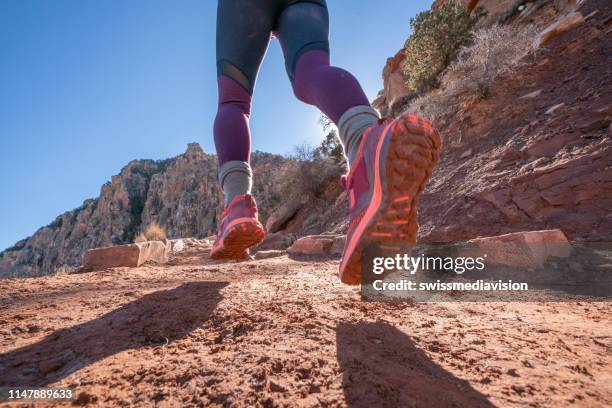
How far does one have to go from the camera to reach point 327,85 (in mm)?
1230

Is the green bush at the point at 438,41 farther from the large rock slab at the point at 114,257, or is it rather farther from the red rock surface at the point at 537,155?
the large rock slab at the point at 114,257

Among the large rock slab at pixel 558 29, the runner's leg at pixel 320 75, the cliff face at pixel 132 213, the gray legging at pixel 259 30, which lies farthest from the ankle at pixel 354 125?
the cliff face at pixel 132 213

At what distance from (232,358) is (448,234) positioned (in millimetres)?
2641

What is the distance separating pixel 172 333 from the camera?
84cm

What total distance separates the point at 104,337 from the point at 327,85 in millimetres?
1131

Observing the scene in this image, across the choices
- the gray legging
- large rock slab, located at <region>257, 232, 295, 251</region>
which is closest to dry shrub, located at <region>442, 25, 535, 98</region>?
large rock slab, located at <region>257, 232, 295, 251</region>

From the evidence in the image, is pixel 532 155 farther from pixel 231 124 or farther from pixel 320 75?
pixel 231 124

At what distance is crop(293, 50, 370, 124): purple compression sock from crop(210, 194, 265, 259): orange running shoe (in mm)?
620

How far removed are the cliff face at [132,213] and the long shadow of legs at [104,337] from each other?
24.9 m

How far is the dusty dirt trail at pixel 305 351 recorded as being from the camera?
557 mm

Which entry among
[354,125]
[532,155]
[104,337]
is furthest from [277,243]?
[104,337]

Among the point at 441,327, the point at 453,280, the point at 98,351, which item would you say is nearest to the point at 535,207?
the point at 453,280

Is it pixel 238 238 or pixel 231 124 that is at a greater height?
pixel 231 124

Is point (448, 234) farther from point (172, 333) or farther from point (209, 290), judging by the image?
point (172, 333)
